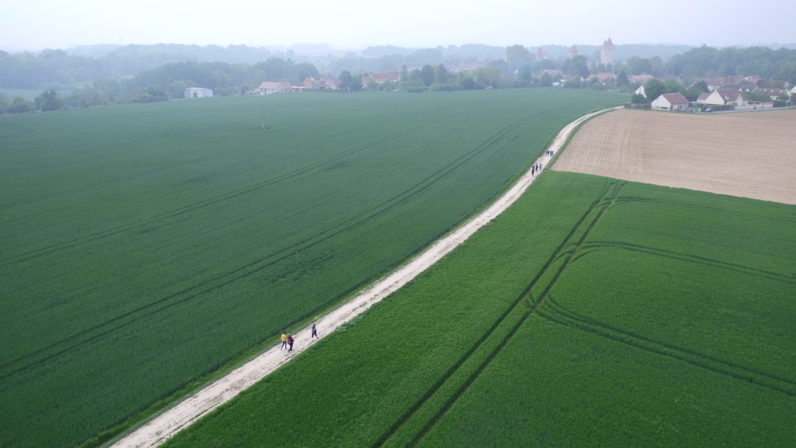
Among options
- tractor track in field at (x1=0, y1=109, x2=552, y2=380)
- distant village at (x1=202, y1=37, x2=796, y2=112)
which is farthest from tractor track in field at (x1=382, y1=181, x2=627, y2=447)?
distant village at (x1=202, y1=37, x2=796, y2=112)

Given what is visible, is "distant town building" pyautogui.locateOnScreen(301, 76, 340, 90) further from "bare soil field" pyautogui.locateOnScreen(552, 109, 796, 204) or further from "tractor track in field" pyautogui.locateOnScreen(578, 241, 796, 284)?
"tractor track in field" pyautogui.locateOnScreen(578, 241, 796, 284)

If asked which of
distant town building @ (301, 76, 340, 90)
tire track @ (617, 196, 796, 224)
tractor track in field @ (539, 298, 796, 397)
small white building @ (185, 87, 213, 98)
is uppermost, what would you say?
distant town building @ (301, 76, 340, 90)

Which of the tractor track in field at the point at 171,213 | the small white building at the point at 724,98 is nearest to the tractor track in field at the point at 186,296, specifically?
the tractor track in field at the point at 171,213

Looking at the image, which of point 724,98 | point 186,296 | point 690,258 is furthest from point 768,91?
point 186,296

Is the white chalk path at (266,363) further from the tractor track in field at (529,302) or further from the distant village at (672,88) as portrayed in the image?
the distant village at (672,88)

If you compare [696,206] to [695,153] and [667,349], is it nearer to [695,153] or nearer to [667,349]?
[667,349]

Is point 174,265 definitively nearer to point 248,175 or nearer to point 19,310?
point 19,310
